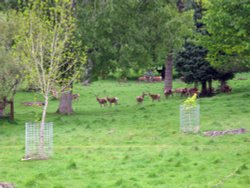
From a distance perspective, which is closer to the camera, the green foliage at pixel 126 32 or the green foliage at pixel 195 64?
the green foliage at pixel 126 32

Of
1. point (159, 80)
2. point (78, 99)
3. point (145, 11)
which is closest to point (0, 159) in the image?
point (145, 11)

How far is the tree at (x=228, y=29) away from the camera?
2002 cm

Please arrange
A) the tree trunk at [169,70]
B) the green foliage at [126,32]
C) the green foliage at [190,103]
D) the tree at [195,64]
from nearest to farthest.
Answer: the green foliage at [190,103] < the green foliage at [126,32] < the tree at [195,64] < the tree trunk at [169,70]

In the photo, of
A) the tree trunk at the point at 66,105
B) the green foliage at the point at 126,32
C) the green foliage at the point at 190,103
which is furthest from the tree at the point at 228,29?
the tree trunk at the point at 66,105

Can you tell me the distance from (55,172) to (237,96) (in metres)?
24.6

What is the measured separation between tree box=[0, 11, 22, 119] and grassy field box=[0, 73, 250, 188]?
6.44ft

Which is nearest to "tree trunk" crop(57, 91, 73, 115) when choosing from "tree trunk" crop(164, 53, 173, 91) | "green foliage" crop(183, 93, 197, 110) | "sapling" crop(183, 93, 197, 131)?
"sapling" crop(183, 93, 197, 131)

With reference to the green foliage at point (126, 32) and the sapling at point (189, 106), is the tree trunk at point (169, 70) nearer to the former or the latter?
the green foliage at point (126, 32)

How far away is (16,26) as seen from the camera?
3002cm

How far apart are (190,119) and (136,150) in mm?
5937

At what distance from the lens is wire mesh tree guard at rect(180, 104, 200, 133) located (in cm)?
2547

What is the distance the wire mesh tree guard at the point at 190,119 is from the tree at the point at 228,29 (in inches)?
138

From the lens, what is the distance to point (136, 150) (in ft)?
69.2

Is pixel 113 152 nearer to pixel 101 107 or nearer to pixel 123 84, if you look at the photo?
pixel 101 107
